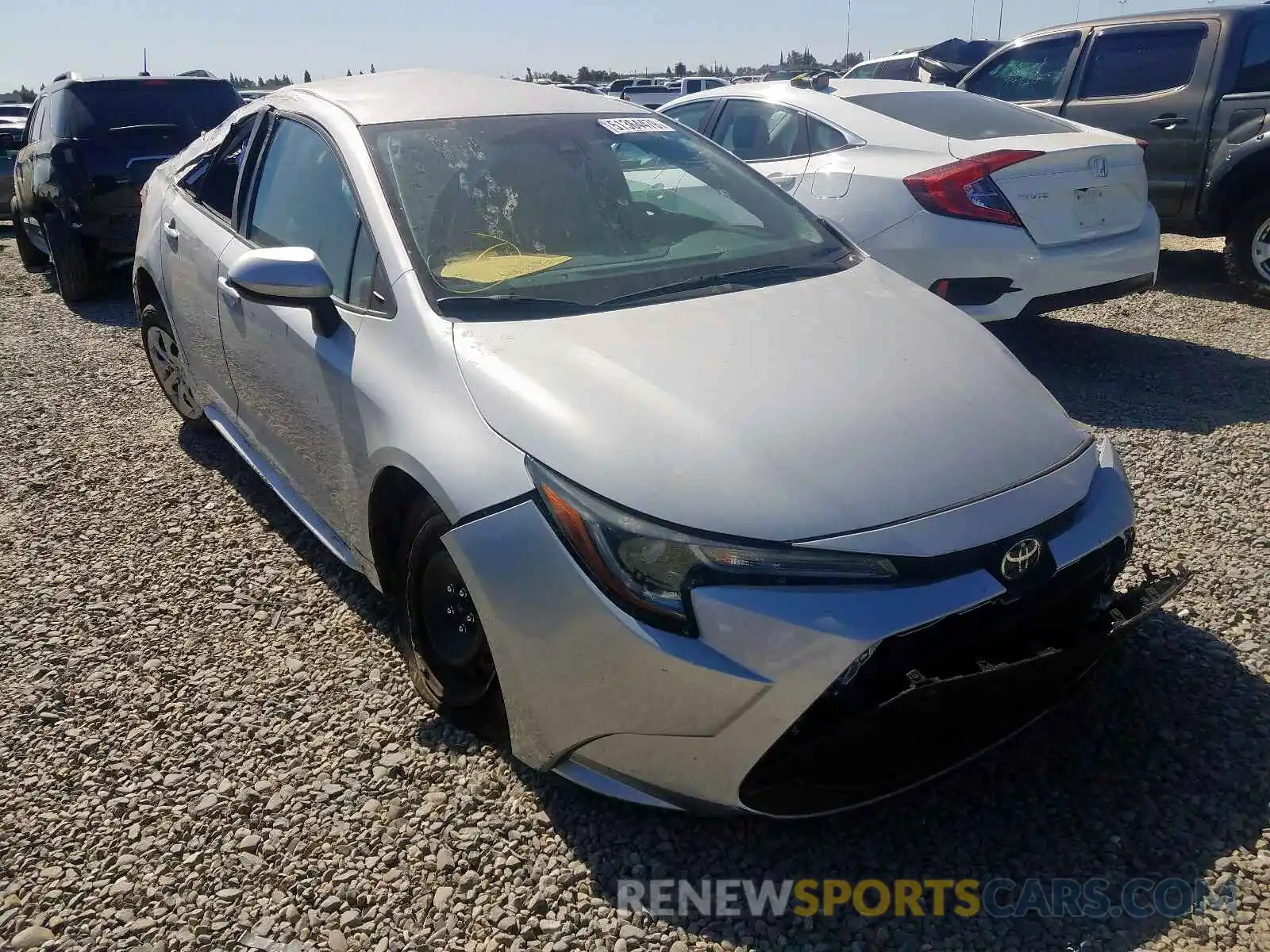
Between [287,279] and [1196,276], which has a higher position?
[287,279]

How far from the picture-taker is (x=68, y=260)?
26.0 feet

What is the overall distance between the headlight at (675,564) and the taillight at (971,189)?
3.44 metres

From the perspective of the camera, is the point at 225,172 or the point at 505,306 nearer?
the point at 505,306

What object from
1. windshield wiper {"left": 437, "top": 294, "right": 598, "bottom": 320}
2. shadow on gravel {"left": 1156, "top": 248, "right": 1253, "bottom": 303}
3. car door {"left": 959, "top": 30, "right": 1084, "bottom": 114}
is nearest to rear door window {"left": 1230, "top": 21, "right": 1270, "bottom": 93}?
car door {"left": 959, "top": 30, "right": 1084, "bottom": 114}

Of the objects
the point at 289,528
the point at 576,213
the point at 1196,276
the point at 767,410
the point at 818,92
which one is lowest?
the point at 289,528

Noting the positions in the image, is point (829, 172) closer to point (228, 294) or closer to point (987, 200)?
point (987, 200)

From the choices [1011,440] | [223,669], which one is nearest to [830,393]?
[1011,440]

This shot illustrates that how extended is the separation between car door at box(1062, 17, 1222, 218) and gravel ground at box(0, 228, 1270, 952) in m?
4.04

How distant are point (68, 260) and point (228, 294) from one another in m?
5.42

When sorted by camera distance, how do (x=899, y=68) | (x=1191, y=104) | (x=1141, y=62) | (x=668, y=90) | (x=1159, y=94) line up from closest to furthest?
(x=1191, y=104) < (x=1159, y=94) < (x=1141, y=62) < (x=899, y=68) < (x=668, y=90)

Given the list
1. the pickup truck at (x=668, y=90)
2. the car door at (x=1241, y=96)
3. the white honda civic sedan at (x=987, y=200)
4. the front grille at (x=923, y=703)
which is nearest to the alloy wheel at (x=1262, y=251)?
the car door at (x=1241, y=96)

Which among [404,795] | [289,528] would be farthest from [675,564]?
[289,528]

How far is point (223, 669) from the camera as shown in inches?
120

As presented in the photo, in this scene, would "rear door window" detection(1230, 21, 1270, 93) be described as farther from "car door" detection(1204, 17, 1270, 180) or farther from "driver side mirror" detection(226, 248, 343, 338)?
"driver side mirror" detection(226, 248, 343, 338)
